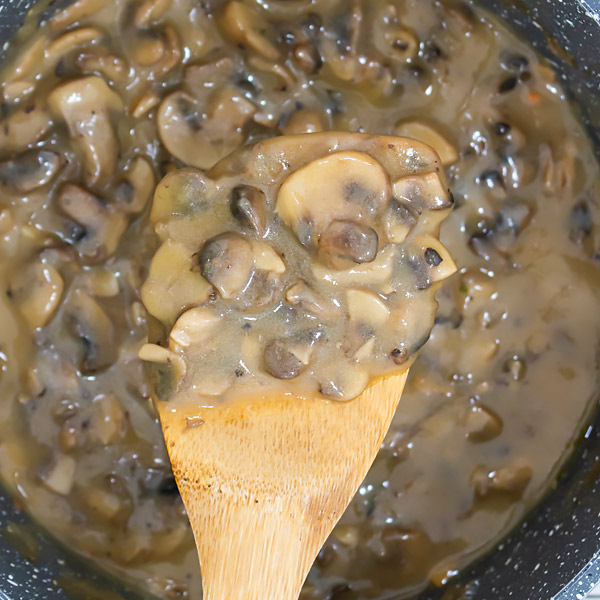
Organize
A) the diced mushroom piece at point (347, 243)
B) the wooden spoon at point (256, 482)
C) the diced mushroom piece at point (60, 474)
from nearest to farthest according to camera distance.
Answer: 1. the diced mushroom piece at point (347, 243)
2. the wooden spoon at point (256, 482)
3. the diced mushroom piece at point (60, 474)

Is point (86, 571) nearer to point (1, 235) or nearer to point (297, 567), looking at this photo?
point (297, 567)

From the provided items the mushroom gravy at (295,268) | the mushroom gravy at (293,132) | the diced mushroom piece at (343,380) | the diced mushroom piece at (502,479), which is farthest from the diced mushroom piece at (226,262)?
the diced mushroom piece at (502,479)

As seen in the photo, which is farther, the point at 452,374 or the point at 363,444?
the point at 452,374

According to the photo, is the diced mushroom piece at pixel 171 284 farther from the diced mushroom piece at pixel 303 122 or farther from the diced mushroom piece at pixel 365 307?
the diced mushroom piece at pixel 303 122

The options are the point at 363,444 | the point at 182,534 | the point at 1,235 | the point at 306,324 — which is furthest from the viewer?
the point at 182,534

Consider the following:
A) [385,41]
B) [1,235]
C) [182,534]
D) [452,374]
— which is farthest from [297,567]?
[385,41]

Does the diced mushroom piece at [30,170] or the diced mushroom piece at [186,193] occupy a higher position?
the diced mushroom piece at [186,193]

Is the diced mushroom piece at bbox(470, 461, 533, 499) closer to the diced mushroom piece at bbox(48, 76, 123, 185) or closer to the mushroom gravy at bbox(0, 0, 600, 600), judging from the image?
the mushroom gravy at bbox(0, 0, 600, 600)
